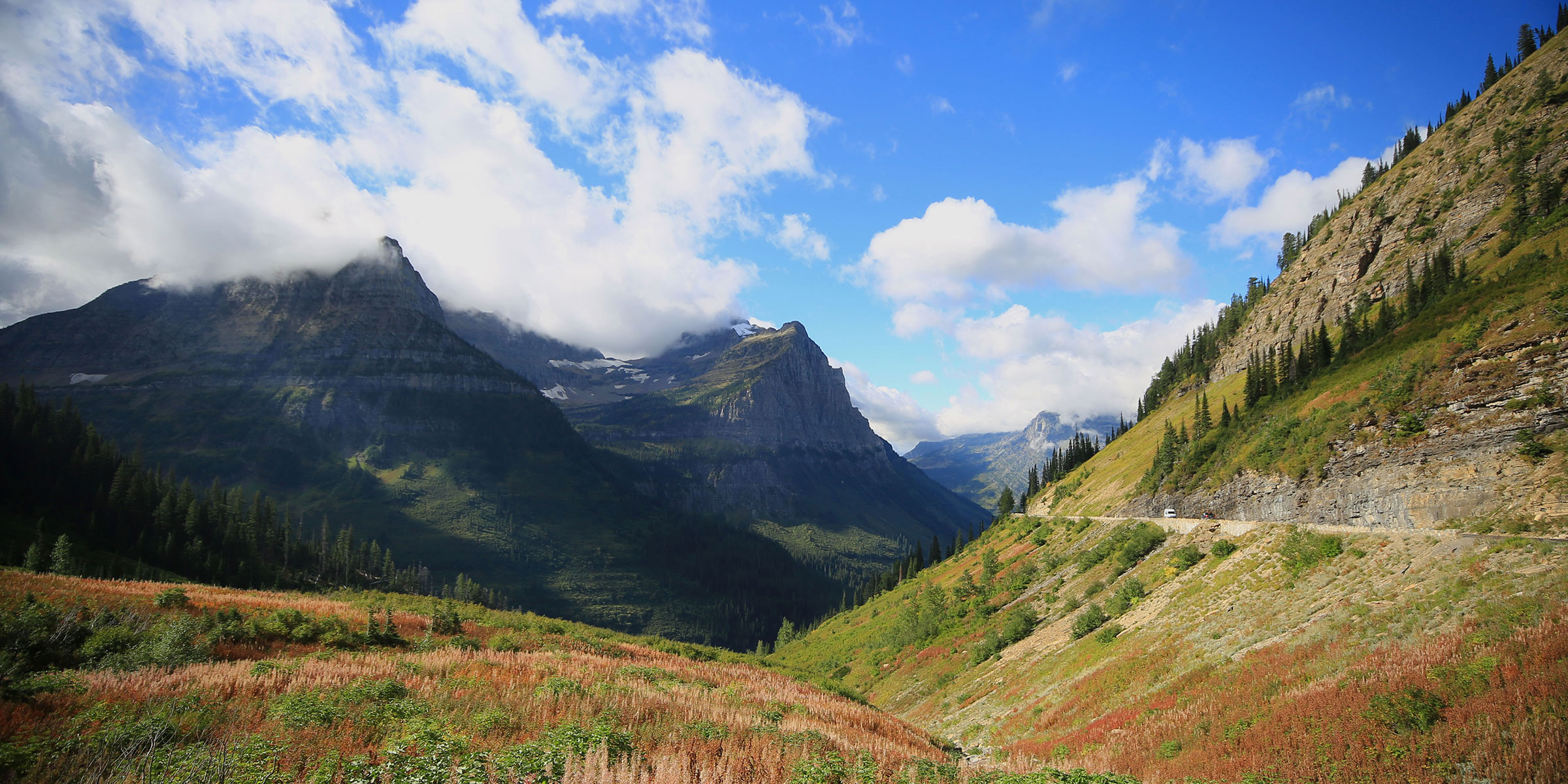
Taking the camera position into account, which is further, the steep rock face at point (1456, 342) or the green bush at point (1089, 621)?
the green bush at point (1089, 621)

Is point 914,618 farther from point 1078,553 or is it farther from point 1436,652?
point 1436,652

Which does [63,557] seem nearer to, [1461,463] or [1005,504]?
[1461,463]

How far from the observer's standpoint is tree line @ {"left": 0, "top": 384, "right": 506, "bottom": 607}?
255ft

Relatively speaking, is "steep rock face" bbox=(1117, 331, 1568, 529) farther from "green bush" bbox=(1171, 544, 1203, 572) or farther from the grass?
the grass

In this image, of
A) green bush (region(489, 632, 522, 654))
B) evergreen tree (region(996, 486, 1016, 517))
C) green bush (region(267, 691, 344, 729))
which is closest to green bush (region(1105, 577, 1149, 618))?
green bush (region(489, 632, 522, 654))

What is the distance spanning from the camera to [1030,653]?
35625 millimetres

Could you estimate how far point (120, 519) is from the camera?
87.6 m

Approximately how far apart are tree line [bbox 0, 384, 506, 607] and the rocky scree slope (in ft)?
385

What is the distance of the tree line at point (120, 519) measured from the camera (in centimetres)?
7762

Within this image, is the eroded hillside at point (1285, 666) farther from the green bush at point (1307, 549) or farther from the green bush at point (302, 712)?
the green bush at point (302, 712)

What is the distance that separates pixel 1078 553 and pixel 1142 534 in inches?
449

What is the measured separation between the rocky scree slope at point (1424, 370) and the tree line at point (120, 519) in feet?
385

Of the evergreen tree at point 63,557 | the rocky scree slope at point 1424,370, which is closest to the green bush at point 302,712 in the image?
the rocky scree slope at point 1424,370

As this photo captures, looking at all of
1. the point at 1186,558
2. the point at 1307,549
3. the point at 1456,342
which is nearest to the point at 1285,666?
the point at 1307,549
